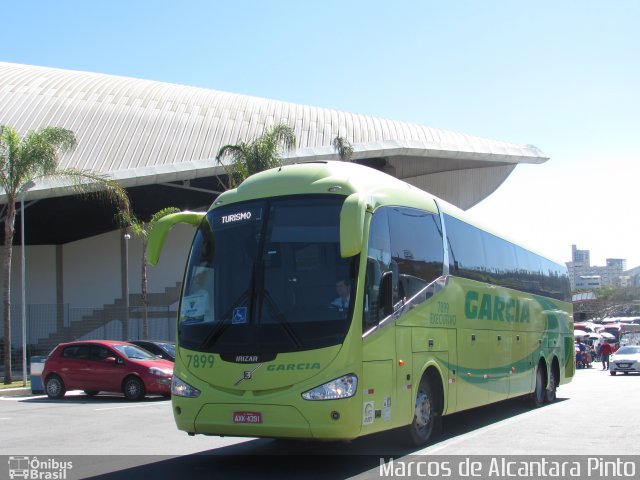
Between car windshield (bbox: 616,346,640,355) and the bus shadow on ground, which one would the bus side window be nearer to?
the bus shadow on ground

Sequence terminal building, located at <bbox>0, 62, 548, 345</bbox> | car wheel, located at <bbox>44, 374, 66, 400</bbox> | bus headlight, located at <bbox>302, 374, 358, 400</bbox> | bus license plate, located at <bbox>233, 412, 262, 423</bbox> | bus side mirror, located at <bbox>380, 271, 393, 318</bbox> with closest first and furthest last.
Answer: bus headlight, located at <bbox>302, 374, 358, 400</bbox> → bus license plate, located at <bbox>233, 412, 262, 423</bbox> → bus side mirror, located at <bbox>380, 271, 393, 318</bbox> → car wheel, located at <bbox>44, 374, 66, 400</bbox> → terminal building, located at <bbox>0, 62, 548, 345</bbox>

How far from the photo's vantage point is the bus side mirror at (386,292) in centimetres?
914

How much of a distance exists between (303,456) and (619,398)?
38.6 feet

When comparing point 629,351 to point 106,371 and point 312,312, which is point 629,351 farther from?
point 312,312

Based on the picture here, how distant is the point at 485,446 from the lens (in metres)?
10.5

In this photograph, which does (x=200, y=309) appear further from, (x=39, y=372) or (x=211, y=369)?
(x=39, y=372)

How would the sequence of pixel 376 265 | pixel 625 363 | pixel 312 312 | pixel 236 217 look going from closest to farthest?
1. pixel 312 312
2. pixel 376 265
3. pixel 236 217
4. pixel 625 363

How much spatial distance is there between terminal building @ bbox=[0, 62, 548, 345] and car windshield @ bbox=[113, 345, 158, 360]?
14294 millimetres

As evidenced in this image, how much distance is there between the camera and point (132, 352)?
2069 centimetres

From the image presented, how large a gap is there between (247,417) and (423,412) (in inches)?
117

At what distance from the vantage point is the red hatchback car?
64.9 ft

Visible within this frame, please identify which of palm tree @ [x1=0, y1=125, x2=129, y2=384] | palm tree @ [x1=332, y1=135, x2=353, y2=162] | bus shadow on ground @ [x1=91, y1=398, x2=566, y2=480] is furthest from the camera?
palm tree @ [x1=332, y1=135, x2=353, y2=162]

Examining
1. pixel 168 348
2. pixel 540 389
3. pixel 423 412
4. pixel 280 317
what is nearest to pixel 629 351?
pixel 540 389

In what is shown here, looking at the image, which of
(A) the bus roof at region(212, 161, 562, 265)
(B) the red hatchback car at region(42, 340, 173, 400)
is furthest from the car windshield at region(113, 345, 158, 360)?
(A) the bus roof at region(212, 161, 562, 265)
